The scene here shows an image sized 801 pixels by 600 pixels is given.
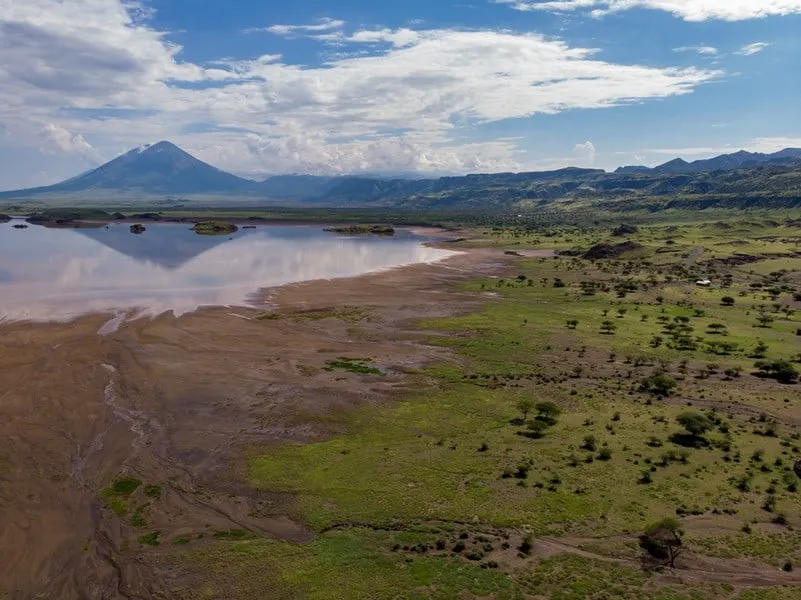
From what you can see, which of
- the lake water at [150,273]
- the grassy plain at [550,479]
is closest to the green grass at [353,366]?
the grassy plain at [550,479]

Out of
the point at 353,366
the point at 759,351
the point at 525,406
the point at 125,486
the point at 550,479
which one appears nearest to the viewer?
the point at 125,486

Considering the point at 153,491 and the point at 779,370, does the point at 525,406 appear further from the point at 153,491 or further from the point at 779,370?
the point at 779,370

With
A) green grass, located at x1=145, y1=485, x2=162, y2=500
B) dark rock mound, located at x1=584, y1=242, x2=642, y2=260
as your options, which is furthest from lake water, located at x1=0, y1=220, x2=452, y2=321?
green grass, located at x1=145, y1=485, x2=162, y2=500

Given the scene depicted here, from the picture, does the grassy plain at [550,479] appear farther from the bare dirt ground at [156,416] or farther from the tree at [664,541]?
the bare dirt ground at [156,416]

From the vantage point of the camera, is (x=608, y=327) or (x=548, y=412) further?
(x=608, y=327)

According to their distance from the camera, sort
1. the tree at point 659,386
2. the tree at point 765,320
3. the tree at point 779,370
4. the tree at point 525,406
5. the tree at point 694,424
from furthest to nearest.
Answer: the tree at point 765,320 → the tree at point 779,370 → the tree at point 659,386 → the tree at point 525,406 → the tree at point 694,424

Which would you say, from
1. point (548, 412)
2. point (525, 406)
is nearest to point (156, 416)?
point (525, 406)

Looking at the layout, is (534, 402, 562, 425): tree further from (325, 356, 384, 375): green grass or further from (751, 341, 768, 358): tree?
(751, 341, 768, 358): tree
